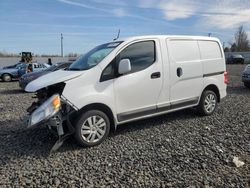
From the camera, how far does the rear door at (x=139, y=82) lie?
5.36 m

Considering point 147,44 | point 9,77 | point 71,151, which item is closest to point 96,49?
point 147,44

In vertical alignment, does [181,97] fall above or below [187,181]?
above

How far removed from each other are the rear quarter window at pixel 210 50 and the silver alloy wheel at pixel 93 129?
3.13 meters

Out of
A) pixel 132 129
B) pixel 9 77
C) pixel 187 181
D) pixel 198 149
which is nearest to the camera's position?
pixel 187 181

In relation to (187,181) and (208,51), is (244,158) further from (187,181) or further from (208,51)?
(208,51)

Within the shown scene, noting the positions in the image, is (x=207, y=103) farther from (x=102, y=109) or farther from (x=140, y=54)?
(x=102, y=109)

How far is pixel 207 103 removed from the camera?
6977 millimetres

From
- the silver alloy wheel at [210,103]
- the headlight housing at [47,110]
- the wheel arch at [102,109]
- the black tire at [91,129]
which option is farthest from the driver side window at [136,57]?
the silver alloy wheel at [210,103]

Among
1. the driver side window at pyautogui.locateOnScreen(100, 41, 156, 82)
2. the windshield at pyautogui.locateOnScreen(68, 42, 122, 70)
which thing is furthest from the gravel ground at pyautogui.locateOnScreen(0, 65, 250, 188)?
the windshield at pyautogui.locateOnScreen(68, 42, 122, 70)

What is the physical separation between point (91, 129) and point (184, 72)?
257 centimetres

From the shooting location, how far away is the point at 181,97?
635 centimetres

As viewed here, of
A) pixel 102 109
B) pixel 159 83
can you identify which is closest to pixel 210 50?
pixel 159 83

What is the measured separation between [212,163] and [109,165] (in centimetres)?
156

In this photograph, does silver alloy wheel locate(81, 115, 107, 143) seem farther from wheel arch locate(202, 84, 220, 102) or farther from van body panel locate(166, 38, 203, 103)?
wheel arch locate(202, 84, 220, 102)
